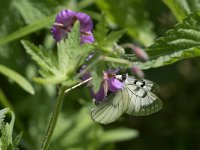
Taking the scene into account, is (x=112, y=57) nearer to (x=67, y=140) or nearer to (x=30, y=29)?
(x=30, y=29)

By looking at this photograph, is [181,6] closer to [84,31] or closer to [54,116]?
[84,31]

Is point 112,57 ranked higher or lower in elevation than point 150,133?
higher

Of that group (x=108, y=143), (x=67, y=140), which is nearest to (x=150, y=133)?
(x=108, y=143)

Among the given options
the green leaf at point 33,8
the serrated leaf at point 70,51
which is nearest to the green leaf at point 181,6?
the green leaf at point 33,8

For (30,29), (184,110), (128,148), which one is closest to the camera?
(30,29)

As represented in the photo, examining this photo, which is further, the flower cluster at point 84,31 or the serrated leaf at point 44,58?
the flower cluster at point 84,31

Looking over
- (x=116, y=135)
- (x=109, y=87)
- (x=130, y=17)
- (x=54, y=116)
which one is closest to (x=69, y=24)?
(x=109, y=87)

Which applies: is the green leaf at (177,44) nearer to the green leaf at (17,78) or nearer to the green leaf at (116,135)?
the green leaf at (17,78)
